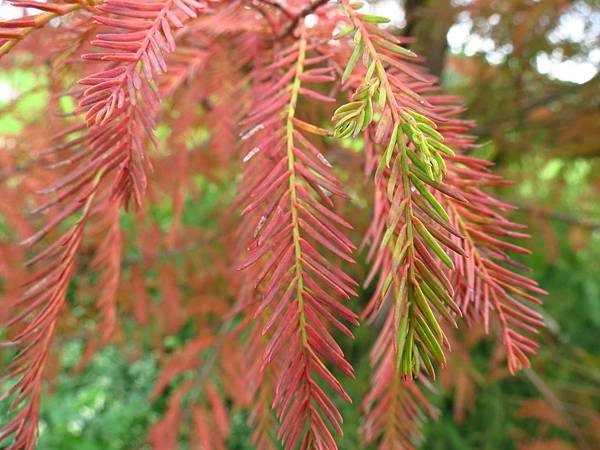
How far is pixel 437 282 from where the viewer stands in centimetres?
30

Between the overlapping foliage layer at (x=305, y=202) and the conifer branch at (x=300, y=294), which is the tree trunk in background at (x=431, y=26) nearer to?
the overlapping foliage layer at (x=305, y=202)

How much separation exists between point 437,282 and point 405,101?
0.34 ft

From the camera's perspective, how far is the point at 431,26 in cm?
128

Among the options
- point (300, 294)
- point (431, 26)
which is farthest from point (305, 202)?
point (431, 26)

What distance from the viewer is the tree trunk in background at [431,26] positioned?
1.14 meters

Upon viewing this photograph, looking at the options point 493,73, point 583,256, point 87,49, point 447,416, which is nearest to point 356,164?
point 87,49

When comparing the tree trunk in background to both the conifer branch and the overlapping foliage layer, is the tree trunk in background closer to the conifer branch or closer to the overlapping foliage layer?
the overlapping foliage layer

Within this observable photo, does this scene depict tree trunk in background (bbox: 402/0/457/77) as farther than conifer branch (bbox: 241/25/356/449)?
Yes

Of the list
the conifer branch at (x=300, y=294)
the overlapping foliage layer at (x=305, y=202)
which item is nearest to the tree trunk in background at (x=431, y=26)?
the overlapping foliage layer at (x=305, y=202)

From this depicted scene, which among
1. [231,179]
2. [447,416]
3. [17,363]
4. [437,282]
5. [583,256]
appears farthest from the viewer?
[583,256]

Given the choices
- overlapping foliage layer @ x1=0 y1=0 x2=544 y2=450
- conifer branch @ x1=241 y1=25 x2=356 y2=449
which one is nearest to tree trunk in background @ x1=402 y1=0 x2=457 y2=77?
overlapping foliage layer @ x1=0 y1=0 x2=544 y2=450

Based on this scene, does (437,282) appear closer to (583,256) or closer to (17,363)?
(17,363)

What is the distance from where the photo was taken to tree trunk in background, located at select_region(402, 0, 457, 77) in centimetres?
114

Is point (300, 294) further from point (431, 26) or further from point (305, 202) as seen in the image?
point (431, 26)
